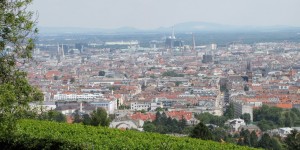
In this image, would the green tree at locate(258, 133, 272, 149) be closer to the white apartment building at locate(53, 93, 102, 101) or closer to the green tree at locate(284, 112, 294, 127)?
the green tree at locate(284, 112, 294, 127)

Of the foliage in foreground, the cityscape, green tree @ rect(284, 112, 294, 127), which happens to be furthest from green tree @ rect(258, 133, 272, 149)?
the foliage in foreground

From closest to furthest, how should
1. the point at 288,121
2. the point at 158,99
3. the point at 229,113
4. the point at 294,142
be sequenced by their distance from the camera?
the point at 294,142, the point at 288,121, the point at 229,113, the point at 158,99

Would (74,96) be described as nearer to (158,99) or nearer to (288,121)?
(158,99)

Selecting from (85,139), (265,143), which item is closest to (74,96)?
(265,143)

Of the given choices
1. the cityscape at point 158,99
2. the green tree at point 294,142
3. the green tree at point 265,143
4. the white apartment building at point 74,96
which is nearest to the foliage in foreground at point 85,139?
the cityscape at point 158,99

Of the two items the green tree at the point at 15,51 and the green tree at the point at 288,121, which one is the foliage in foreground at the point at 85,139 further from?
the green tree at the point at 288,121

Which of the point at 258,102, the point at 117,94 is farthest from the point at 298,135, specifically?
the point at 117,94

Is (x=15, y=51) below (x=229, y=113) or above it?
above

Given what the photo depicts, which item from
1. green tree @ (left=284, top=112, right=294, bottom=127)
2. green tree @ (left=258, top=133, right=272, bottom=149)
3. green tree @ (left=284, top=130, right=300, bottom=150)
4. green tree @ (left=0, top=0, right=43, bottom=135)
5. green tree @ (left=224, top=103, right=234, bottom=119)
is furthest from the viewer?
green tree @ (left=224, top=103, right=234, bottom=119)

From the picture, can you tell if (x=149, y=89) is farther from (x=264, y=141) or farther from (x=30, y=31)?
(x=30, y=31)
